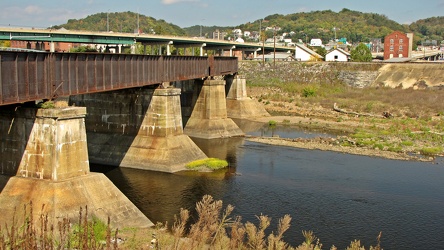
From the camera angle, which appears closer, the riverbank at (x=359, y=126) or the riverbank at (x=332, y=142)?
the riverbank at (x=332, y=142)

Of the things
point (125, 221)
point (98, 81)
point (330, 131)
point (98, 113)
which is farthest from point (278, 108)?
point (125, 221)

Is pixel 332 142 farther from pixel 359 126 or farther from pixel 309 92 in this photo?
pixel 309 92

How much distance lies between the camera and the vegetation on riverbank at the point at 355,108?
2031 inches

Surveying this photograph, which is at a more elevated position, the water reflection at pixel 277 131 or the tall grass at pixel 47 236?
the tall grass at pixel 47 236

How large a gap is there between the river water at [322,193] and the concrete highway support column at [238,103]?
991 inches

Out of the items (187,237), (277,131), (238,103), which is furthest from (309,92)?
(187,237)

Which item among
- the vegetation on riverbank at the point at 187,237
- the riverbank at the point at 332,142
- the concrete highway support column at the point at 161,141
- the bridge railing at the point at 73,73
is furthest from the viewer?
the riverbank at the point at 332,142

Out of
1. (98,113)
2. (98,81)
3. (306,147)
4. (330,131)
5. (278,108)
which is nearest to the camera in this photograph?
(98,81)

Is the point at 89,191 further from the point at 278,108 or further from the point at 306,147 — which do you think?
the point at 278,108

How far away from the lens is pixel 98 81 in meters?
30.9

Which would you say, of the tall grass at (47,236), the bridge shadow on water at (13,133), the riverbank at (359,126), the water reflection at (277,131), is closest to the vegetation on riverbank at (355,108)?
the riverbank at (359,126)

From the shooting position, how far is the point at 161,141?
38.9 metres

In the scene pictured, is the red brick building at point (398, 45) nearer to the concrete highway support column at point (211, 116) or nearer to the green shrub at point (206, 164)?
the concrete highway support column at point (211, 116)

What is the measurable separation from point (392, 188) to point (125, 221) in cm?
1835
